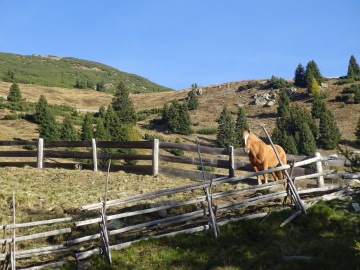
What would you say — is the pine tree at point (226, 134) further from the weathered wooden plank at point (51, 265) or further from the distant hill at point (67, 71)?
the distant hill at point (67, 71)

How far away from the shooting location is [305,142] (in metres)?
48.5

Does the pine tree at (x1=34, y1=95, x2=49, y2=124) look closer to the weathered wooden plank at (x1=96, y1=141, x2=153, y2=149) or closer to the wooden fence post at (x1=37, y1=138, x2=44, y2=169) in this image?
the wooden fence post at (x1=37, y1=138, x2=44, y2=169)

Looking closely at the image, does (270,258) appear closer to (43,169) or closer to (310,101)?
(43,169)

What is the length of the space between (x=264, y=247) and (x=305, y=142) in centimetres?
4168

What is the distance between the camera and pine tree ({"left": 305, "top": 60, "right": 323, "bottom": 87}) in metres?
77.0

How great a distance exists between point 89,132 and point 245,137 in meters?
30.1

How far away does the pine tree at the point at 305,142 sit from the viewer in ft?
157

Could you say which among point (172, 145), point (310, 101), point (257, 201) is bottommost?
point (257, 201)

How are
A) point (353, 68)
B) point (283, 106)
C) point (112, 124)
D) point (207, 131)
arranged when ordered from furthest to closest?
point (353, 68) → point (283, 106) → point (207, 131) → point (112, 124)

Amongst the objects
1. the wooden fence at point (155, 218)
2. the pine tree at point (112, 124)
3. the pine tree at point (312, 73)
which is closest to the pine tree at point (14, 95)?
the pine tree at point (112, 124)

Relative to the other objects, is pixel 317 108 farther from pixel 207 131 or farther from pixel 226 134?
pixel 226 134

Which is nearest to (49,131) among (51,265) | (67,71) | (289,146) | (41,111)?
(41,111)

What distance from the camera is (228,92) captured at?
293 ft

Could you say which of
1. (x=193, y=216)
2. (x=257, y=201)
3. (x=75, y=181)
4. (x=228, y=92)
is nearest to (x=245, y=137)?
(x=257, y=201)
